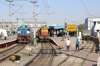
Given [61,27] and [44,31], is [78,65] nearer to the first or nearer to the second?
[44,31]

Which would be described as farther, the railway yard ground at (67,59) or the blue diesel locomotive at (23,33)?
the blue diesel locomotive at (23,33)

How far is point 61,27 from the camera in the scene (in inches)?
2714

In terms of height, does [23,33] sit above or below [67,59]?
above

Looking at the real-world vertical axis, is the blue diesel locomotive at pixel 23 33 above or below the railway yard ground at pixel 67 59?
above

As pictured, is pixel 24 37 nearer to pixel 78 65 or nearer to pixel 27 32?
pixel 27 32

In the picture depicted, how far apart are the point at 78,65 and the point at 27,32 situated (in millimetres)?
28158

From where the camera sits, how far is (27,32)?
44.3 m

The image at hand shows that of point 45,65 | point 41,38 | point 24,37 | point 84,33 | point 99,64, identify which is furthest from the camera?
point 84,33

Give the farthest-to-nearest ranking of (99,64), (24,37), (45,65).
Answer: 1. (24,37)
2. (45,65)
3. (99,64)

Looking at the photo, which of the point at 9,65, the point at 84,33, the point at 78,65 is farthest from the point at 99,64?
the point at 84,33

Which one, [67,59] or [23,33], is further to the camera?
[23,33]

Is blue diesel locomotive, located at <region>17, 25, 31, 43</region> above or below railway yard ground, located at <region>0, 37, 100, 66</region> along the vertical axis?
above

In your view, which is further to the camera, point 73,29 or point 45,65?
point 73,29

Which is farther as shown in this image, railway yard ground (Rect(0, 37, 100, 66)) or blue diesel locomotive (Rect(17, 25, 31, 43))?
blue diesel locomotive (Rect(17, 25, 31, 43))
